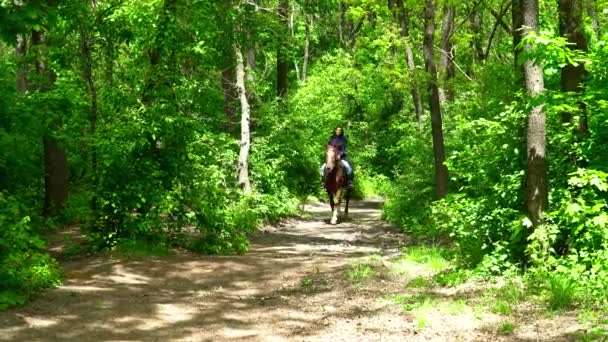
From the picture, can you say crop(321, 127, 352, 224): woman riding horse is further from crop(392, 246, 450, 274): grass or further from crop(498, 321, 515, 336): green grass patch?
crop(498, 321, 515, 336): green grass patch

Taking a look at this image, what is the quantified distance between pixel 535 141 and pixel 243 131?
10.4 meters

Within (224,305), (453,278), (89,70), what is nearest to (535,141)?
(453,278)

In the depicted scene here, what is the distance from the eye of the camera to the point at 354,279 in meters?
8.82

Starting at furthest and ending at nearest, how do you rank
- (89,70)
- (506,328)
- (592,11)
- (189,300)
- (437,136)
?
(592,11) → (437,136) → (89,70) → (189,300) → (506,328)

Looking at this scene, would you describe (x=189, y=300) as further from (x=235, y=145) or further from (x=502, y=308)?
(x=235, y=145)

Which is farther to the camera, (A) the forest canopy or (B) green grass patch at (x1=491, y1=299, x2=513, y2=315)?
(A) the forest canopy

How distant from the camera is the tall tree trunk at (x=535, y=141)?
7.62 meters

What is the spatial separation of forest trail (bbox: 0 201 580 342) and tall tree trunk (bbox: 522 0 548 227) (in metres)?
1.92

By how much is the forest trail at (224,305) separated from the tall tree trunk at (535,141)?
6.30ft

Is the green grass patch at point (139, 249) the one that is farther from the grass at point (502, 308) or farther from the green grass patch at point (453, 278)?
the grass at point (502, 308)

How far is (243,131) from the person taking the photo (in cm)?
1700

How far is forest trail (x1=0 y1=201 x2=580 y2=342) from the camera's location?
636 centimetres

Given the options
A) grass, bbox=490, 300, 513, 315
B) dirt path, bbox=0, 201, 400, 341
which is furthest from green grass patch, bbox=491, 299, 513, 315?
dirt path, bbox=0, 201, 400, 341

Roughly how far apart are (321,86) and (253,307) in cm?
2335
